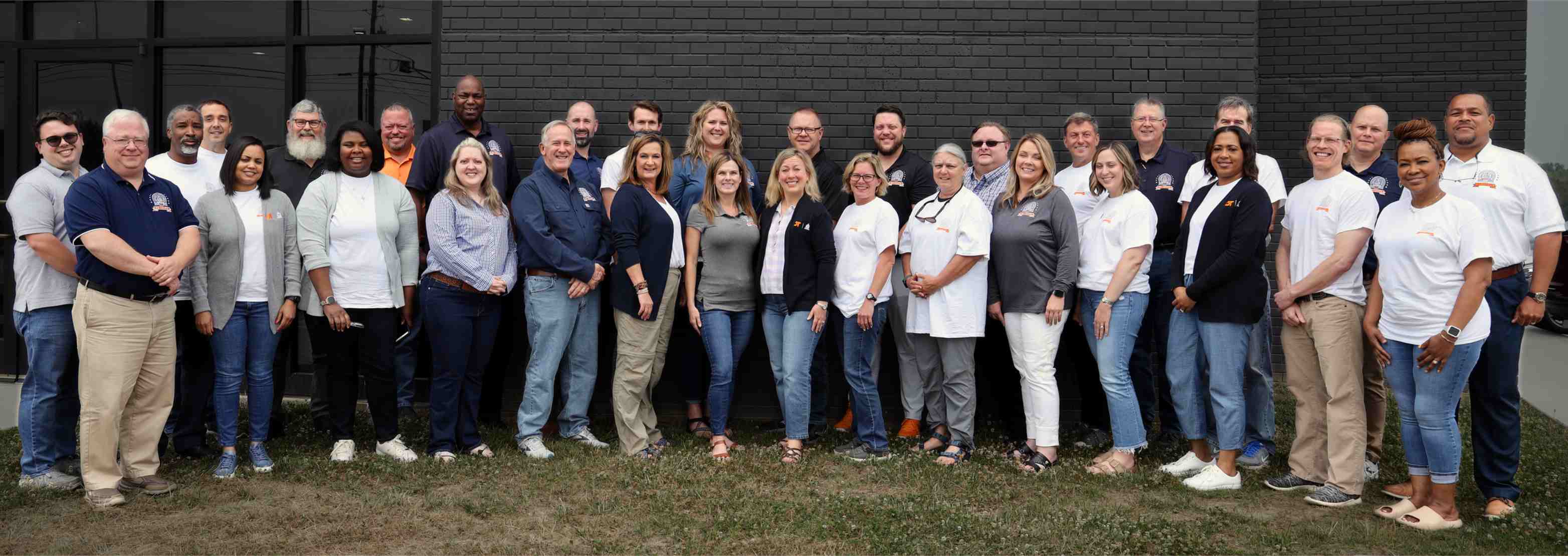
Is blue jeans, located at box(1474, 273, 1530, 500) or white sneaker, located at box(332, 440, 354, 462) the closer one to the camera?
blue jeans, located at box(1474, 273, 1530, 500)

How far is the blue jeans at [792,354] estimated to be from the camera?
5449mm

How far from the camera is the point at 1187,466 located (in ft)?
17.1

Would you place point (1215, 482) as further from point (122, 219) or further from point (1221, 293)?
point (122, 219)

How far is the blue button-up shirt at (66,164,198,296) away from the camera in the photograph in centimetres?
436

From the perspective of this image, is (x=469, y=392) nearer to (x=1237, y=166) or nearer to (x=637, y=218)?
(x=637, y=218)

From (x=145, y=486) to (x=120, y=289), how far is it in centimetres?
96

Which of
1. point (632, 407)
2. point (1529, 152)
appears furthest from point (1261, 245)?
point (1529, 152)

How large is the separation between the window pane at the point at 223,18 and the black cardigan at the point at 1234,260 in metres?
6.51

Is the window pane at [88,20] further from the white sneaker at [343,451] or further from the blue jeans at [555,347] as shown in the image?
the blue jeans at [555,347]

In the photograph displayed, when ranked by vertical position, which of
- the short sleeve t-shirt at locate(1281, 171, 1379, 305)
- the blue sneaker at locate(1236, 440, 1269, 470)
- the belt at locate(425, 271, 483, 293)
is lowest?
the blue sneaker at locate(1236, 440, 1269, 470)

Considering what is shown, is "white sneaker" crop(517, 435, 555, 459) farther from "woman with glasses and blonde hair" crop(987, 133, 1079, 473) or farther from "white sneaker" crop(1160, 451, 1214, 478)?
"white sneaker" crop(1160, 451, 1214, 478)

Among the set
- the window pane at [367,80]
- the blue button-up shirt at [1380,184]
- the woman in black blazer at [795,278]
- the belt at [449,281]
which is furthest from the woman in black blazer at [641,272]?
the blue button-up shirt at [1380,184]

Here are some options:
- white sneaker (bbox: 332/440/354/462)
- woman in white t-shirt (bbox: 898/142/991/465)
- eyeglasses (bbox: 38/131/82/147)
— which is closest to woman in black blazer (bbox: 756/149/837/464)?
woman in white t-shirt (bbox: 898/142/991/465)

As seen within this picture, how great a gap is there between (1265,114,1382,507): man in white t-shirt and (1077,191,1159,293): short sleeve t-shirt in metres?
0.65
